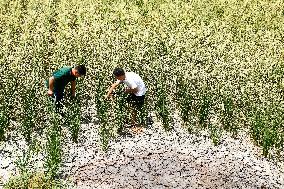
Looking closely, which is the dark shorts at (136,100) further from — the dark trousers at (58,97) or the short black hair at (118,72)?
the dark trousers at (58,97)

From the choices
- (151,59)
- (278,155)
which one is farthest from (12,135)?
(278,155)

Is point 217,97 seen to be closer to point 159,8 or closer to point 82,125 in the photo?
point 82,125

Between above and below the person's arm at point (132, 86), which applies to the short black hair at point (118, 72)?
above

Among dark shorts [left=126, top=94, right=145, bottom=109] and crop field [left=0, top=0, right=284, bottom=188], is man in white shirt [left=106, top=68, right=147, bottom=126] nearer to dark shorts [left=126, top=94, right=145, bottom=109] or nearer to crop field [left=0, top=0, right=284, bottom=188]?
dark shorts [left=126, top=94, right=145, bottom=109]

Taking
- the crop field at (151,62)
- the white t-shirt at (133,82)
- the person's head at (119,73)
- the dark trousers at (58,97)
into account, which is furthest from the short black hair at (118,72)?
the dark trousers at (58,97)

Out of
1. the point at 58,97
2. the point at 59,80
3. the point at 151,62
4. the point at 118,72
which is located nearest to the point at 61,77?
the point at 59,80
